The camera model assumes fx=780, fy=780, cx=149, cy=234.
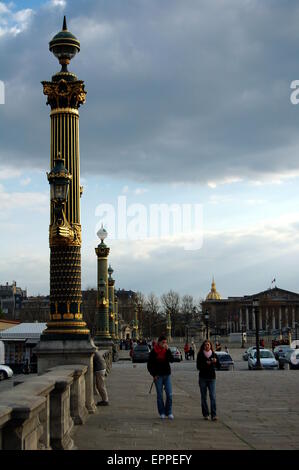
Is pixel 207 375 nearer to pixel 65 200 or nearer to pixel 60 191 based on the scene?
pixel 65 200

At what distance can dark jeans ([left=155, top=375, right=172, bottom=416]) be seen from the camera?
15.1m

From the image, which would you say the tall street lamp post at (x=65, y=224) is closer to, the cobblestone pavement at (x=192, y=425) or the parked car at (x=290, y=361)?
the cobblestone pavement at (x=192, y=425)

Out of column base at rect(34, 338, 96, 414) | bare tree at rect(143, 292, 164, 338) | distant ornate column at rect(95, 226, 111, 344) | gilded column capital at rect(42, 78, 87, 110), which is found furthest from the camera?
bare tree at rect(143, 292, 164, 338)

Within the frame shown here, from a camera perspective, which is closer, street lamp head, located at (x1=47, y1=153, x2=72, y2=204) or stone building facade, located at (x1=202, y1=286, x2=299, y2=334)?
street lamp head, located at (x1=47, y1=153, x2=72, y2=204)

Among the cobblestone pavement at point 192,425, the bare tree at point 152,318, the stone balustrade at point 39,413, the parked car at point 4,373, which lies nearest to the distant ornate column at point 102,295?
the parked car at point 4,373

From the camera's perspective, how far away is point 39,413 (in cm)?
898

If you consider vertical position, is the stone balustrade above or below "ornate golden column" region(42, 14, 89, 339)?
below

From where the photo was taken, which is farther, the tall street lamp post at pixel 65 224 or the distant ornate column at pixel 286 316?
the distant ornate column at pixel 286 316

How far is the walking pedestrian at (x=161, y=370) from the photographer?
15.3 meters

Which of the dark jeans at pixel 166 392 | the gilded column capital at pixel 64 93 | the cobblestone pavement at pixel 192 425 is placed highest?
the gilded column capital at pixel 64 93

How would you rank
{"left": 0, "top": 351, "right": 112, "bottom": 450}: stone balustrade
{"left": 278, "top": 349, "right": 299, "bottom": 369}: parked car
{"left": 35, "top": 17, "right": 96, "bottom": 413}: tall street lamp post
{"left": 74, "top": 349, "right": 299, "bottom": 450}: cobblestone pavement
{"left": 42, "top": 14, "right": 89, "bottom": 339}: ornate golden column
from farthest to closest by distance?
{"left": 278, "top": 349, "right": 299, "bottom": 369}: parked car → {"left": 42, "top": 14, "right": 89, "bottom": 339}: ornate golden column → {"left": 35, "top": 17, "right": 96, "bottom": 413}: tall street lamp post → {"left": 74, "top": 349, "right": 299, "bottom": 450}: cobblestone pavement → {"left": 0, "top": 351, "right": 112, "bottom": 450}: stone balustrade

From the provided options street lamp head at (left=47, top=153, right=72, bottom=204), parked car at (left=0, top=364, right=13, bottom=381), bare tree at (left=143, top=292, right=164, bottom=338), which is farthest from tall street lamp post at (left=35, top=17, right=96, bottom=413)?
bare tree at (left=143, top=292, right=164, bottom=338)

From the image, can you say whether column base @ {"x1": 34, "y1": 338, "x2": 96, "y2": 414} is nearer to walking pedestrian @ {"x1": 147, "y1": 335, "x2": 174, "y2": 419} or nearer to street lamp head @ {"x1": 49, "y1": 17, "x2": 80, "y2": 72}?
walking pedestrian @ {"x1": 147, "y1": 335, "x2": 174, "y2": 419}

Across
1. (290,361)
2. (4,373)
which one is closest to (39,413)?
(4,373)
